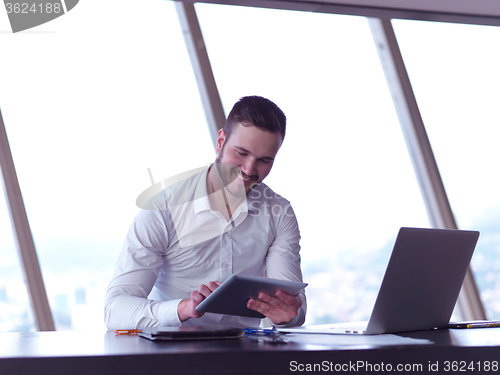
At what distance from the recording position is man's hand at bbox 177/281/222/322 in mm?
1129

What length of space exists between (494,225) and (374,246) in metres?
0.84

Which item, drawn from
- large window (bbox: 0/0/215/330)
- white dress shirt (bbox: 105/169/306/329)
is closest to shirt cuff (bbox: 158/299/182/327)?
white dress shirt (bbox: 105/169/306/329)

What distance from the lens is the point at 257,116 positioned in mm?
1620

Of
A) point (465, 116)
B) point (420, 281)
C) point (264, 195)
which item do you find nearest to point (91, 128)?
point (264, 195)

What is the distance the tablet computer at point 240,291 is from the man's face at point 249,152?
1.96 ft

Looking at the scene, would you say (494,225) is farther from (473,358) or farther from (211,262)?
(473,358)

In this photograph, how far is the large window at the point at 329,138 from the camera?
2.85m

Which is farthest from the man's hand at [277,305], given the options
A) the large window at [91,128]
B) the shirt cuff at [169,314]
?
the large window at [91,128]

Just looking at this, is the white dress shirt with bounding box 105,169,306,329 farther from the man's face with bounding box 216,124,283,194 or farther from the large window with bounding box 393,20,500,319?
the large window with bounding box 393,20,500,319

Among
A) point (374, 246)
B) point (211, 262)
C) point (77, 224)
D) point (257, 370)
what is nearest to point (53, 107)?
point (77, 224)

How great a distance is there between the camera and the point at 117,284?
143 centimetres

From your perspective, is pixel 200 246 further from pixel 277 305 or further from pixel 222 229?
pixel 277 305

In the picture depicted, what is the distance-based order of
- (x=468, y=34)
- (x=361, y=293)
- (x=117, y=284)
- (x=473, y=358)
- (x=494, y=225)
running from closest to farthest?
(x=473, y=358)
(x=117, y=284)
(x=361, y=293)
(x=494, y=225)
(x=468, y=34)

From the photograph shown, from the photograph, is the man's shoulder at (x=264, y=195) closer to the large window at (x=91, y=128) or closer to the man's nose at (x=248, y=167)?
the man's nose at (x=248, y=167)
